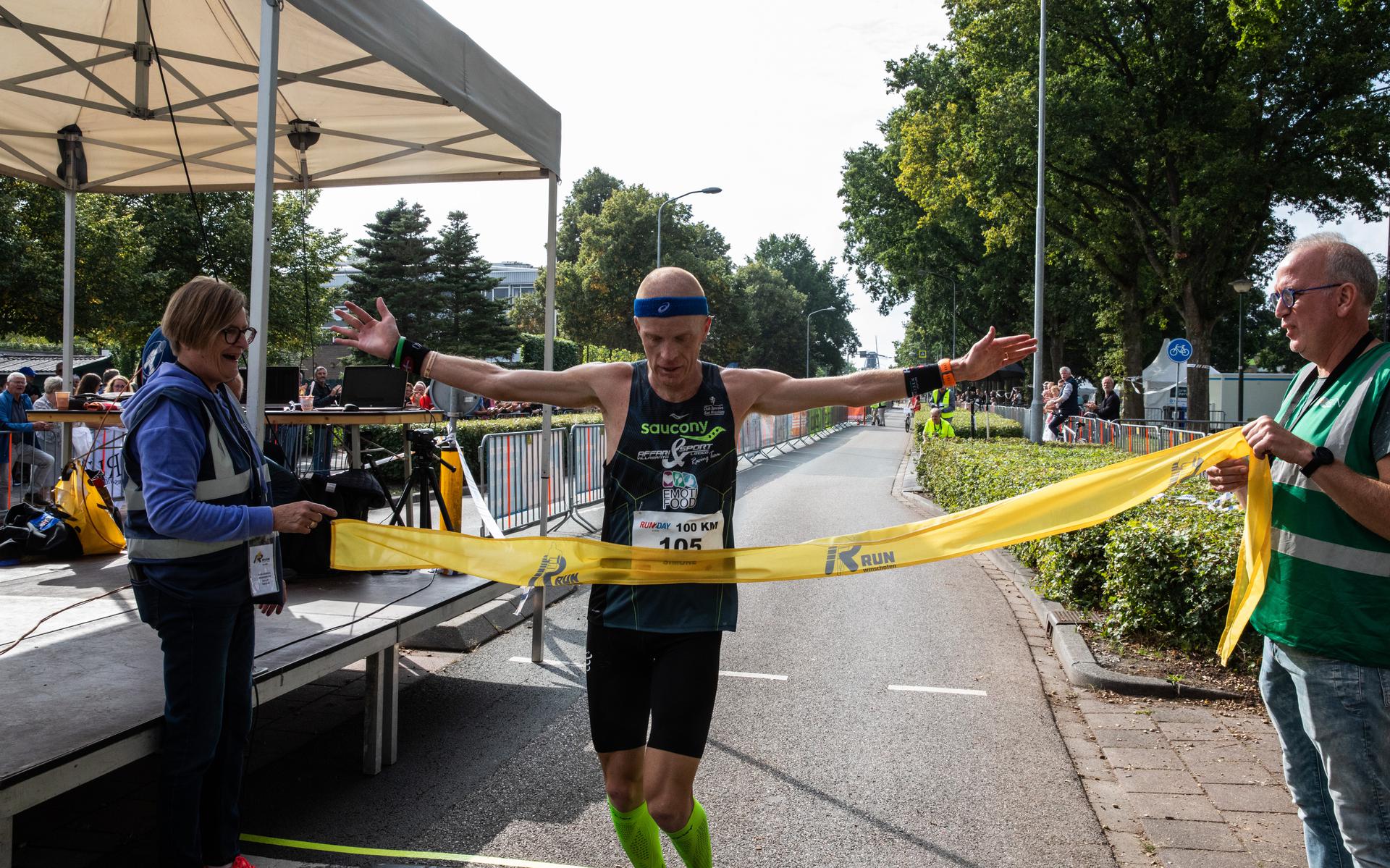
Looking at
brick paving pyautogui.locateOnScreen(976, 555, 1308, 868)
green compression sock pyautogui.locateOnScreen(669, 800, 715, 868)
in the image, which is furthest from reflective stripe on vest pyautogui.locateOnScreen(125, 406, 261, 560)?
brick paving pyautogui.locateOnScreen(976, 555, 1308, 868)

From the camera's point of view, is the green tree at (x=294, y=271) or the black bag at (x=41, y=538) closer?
the black bag at (x=41, y=538)

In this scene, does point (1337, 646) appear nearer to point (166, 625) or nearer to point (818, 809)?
point (818, 809)

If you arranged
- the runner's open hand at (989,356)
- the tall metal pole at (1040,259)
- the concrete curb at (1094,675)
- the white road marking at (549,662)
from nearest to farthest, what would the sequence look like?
the runner's open hand at (989,356) → the concrete curb at (1094,675) → the white road marking at (549,662) → the tall metal pole at (1040,259)

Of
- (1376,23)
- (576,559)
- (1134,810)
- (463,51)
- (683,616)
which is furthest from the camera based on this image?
(1376,23)

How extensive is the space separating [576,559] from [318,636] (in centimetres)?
169

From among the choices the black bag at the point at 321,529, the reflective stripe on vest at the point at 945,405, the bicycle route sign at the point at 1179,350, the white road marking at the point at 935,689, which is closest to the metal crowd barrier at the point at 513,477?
the black bag at the point at 321,529

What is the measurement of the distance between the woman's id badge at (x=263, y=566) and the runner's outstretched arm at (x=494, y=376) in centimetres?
78

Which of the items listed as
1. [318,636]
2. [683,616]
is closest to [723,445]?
[683,616]

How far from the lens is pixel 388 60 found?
4.91 m

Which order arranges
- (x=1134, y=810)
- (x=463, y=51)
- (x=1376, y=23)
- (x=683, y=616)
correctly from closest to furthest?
(x=683, y=616) → (x=1134, y=810) → (x=463, y=51) → (x=1376, y=23)

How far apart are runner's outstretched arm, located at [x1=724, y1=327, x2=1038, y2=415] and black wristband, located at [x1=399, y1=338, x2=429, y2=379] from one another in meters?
1.12

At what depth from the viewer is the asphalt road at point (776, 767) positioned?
4055 millimetres

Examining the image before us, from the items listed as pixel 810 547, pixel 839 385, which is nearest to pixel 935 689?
pixel 810 547

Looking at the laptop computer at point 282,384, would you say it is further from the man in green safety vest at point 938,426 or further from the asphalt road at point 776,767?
the man in green safety vest at point 938,426
